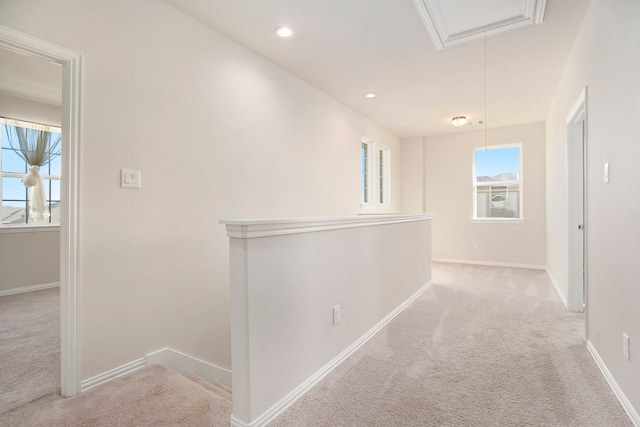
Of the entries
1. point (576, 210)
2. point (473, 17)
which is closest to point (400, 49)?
point (473, 17)

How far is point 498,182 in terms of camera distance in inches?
252

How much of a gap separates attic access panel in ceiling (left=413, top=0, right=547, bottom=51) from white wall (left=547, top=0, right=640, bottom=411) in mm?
418

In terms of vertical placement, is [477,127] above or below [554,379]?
above

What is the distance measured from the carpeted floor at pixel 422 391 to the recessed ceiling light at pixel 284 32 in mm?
2743

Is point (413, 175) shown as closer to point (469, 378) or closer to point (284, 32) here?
point (284, 32)

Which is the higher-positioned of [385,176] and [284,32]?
[284,32]

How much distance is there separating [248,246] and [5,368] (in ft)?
6.95

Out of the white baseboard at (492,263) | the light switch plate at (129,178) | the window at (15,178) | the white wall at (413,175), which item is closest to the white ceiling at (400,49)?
the light switch plate at (129,178)

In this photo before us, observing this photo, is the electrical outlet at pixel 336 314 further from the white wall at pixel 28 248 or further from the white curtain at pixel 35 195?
the white curtain at pixel 35 195

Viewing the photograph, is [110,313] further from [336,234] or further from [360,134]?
[360,134]

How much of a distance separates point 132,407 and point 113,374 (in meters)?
0.43

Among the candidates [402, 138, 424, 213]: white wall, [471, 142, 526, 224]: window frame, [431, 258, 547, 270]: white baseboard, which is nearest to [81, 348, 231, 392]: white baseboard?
[431, 258, 547, 270]: white baseboard

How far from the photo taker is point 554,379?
2.01 meters

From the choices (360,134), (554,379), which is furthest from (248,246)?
(360,134)
